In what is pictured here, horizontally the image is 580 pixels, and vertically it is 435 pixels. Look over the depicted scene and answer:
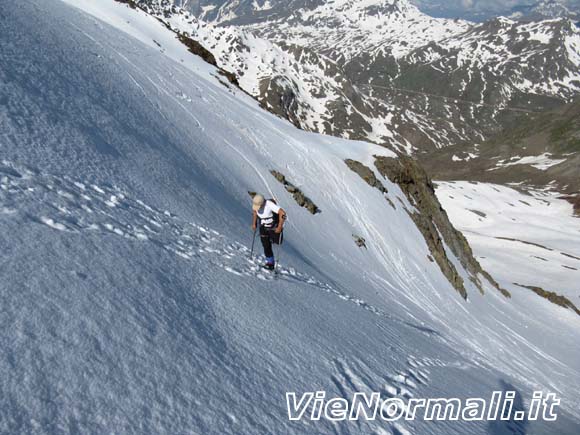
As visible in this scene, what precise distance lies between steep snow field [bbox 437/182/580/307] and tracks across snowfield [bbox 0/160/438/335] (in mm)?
42391

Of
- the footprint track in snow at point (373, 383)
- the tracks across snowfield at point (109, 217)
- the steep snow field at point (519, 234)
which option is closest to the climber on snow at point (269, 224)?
the tracks across snowfield at point (109, 217)

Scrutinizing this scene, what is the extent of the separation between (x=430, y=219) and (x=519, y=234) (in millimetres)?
73342

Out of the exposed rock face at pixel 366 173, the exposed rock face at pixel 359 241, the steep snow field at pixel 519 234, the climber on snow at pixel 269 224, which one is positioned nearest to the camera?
the climber on snow at pixel 269 224

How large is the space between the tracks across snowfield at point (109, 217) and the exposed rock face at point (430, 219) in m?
24.2

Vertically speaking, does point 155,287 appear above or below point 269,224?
below

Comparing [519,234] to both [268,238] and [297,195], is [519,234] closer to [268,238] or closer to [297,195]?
[297,195]

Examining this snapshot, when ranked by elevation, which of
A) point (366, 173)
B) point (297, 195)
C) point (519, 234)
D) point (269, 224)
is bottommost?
point (269, 224)

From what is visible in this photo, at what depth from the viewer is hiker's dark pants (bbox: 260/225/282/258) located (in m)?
10.0

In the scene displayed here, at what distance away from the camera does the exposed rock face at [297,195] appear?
21.8m

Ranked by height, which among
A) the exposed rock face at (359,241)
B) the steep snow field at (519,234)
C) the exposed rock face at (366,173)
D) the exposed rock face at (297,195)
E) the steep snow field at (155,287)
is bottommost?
the steep snow field at (155,287)

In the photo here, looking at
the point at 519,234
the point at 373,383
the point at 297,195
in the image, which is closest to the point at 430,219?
the point at 297,195

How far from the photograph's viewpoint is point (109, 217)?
739 centimetres

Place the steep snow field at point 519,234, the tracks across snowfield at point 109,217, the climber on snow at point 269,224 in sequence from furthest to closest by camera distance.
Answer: the steep snow field at point 519,234 → the climber on snow at point 269,224 → the tracks across snowfield at point 109,217

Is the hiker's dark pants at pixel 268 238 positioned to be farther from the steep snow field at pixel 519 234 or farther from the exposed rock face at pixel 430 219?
the steep snow field at pixel 519 234
